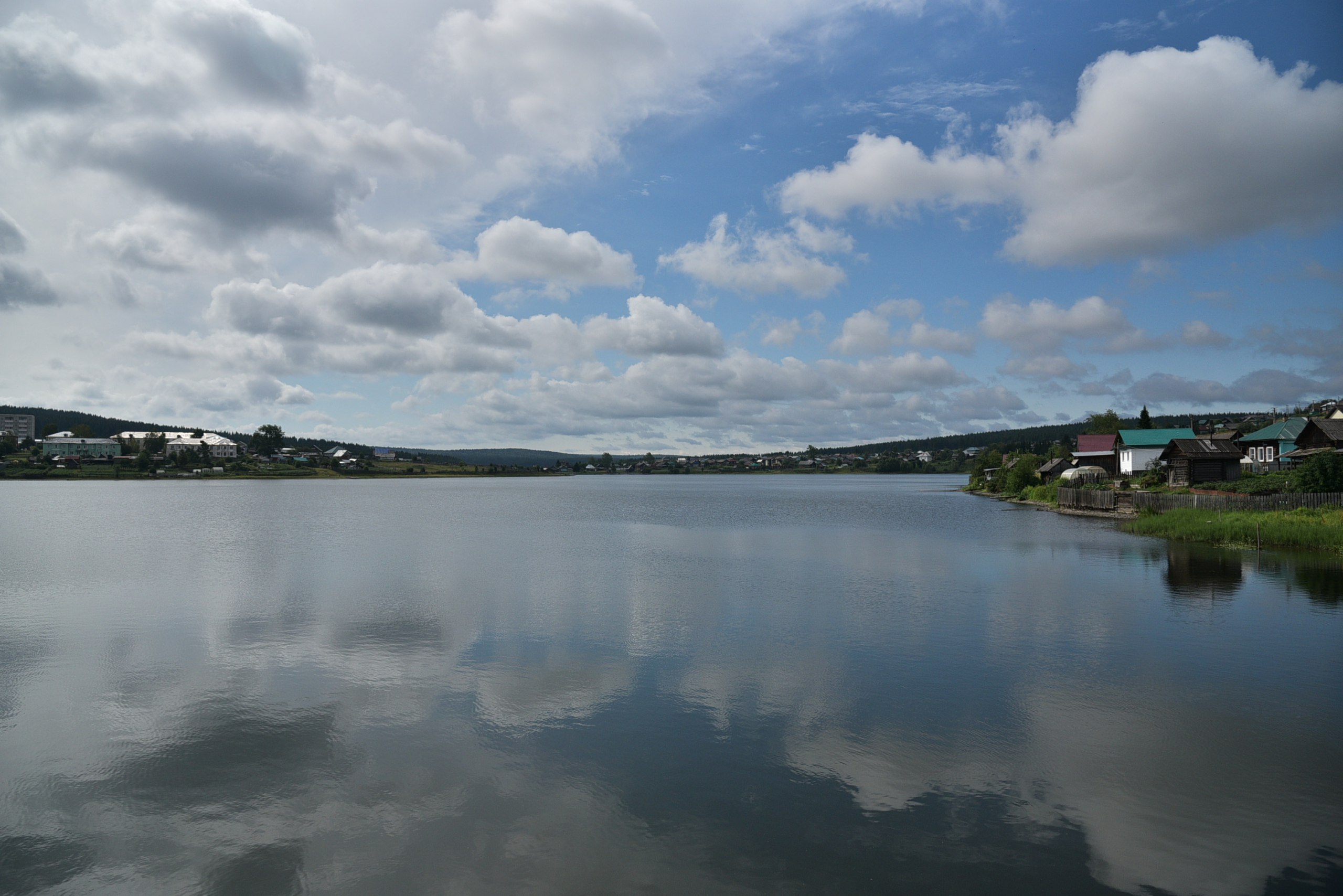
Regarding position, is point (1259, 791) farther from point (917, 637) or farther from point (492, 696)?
point (492, 696)

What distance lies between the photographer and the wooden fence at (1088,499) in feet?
195

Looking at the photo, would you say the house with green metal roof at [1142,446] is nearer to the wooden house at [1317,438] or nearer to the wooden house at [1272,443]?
the wooden house at [1272,443]

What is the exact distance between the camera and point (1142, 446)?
271ft

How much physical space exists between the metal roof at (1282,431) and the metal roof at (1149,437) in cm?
1021

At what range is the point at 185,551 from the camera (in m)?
36.0

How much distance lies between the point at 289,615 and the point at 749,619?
43.3 feet

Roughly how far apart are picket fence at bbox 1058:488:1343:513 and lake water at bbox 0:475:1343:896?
Answer: 10284 millimetres

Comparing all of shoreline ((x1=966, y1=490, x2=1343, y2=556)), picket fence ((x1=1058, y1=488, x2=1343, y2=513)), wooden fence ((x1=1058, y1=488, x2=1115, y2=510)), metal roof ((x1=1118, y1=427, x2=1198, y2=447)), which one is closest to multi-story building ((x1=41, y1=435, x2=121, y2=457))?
wooden fence ((x1=1058, y1=488, x2=1115, y2=510))

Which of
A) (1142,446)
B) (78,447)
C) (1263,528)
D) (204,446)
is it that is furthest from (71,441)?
(1263,528)

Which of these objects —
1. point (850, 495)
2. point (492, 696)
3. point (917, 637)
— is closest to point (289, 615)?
point (492, 696)

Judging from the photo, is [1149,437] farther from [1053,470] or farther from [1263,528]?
[1263,528]

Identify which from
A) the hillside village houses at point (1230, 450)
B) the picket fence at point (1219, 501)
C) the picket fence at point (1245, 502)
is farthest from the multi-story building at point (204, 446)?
the picket fence at point (1245, 502)

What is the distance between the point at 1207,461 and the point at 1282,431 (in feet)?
38.5

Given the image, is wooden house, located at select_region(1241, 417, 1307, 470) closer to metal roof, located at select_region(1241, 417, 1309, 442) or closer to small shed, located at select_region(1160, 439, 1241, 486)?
metal roof, located at select_region(1241, 417, 1309, 442)
